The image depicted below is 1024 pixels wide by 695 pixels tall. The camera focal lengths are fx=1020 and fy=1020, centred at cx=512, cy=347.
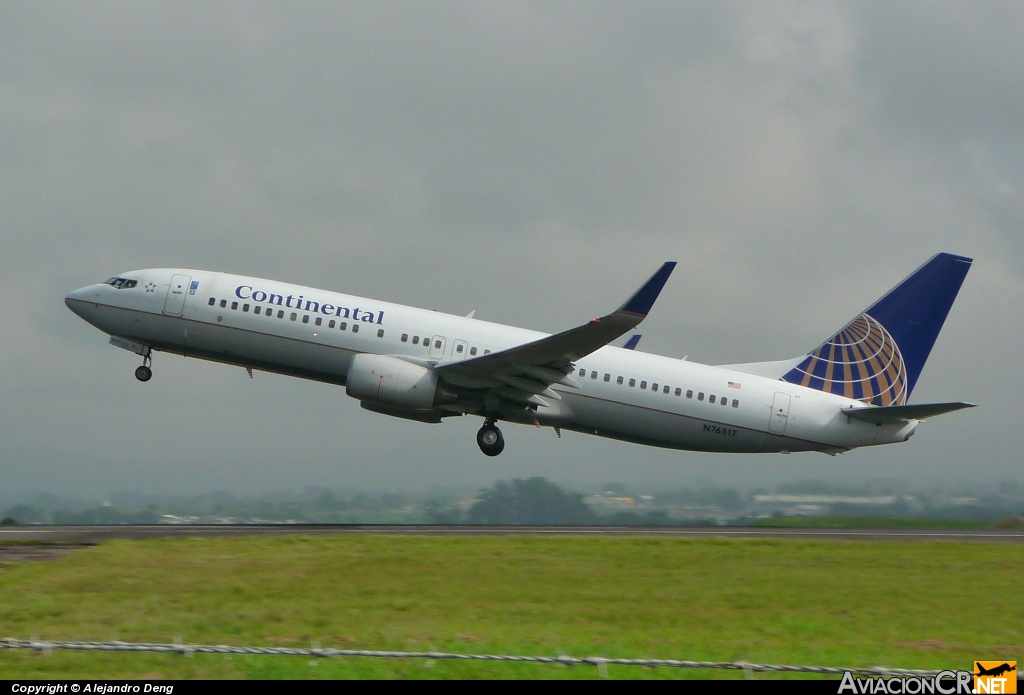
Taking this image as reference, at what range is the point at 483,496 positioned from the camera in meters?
31.4

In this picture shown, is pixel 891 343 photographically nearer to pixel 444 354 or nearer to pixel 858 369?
pixel 858 369

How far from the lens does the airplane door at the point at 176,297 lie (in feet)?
97.1

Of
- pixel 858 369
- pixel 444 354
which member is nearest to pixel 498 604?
pixel 444 354

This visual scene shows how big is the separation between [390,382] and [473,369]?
2340 millimetres

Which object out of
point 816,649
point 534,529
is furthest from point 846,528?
point 816,649

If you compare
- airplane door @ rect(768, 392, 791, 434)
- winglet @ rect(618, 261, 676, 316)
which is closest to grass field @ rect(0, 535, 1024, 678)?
winglet @ rect(618, 261, 676, 316)

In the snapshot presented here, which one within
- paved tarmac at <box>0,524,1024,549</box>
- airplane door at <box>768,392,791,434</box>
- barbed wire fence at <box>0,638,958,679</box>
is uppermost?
airplane door at <box>768,392,791,434</box>

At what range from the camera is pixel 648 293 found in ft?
84.3

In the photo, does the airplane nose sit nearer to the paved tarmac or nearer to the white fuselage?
the white fuselage

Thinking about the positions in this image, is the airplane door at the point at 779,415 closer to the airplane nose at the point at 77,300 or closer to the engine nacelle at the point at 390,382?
the engine nacelle at the point at 390,382

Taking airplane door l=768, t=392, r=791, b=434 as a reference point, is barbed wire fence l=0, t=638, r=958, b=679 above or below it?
below

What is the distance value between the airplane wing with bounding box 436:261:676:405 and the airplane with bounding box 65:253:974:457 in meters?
0.05

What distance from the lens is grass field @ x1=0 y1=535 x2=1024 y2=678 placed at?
469 inches

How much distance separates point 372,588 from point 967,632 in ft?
28.1
